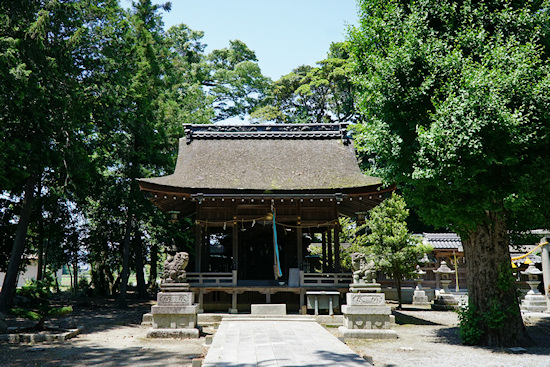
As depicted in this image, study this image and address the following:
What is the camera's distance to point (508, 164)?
9984mm

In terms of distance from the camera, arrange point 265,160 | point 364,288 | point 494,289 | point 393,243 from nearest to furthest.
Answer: point 494,289 < point 364,288 < point 265,160 < point 393,243

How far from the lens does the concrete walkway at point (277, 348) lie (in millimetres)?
7328

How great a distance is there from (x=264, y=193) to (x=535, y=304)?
1430cm

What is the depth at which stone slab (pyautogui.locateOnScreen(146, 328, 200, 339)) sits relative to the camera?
41.9 feet

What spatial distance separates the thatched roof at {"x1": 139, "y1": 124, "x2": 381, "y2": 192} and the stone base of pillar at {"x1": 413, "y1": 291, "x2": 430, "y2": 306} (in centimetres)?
971

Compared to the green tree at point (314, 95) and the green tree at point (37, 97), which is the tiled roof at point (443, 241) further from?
the green tree at point (37, 97)

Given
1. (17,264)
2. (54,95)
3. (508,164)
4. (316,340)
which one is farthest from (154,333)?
(508,164)

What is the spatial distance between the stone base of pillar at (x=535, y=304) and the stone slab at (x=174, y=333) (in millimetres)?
16028

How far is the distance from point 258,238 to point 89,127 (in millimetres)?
9274

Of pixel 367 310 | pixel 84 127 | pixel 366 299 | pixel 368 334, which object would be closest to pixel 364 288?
pixel 366 299

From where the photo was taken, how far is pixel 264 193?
1591 cm

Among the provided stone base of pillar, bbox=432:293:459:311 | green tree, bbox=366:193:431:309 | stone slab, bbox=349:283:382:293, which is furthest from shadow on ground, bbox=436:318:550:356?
green tree, bbox=366:193:431:309

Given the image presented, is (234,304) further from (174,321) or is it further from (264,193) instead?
(264,193)

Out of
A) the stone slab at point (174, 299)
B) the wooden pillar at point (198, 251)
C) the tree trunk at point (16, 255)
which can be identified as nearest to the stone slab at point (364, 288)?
the stone slab at point (174, 299)
